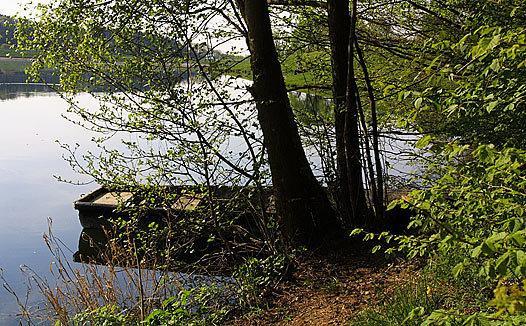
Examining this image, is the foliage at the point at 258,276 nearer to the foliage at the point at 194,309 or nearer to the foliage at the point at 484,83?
the foliage at the point at 194,309

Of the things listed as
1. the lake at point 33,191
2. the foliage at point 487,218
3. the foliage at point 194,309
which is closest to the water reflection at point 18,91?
the lake at point 33,191

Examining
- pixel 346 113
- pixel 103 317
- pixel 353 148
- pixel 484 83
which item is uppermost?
pixel 484 83

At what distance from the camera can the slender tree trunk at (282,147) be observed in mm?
6344

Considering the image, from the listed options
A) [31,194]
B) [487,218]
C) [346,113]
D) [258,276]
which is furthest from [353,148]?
[31,194]

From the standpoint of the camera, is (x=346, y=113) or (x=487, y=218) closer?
(x=487, y=218)

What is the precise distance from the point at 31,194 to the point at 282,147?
9.46 meters

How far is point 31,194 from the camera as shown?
1381cm

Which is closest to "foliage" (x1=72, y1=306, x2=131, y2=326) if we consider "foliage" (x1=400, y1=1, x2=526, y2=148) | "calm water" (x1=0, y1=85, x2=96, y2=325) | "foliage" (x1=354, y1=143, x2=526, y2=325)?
"foliage" (x1=354, y1=143, x2=526, y2=325)

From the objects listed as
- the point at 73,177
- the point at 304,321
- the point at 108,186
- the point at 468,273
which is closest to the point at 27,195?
the point at 73,177

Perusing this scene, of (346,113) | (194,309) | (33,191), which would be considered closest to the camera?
(194,309)

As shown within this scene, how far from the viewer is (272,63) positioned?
6402 mm

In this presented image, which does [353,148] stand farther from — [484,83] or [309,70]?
[484,83]

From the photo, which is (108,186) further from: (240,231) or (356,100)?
(356,100)

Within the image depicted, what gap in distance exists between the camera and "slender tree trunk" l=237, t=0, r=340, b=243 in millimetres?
6344
